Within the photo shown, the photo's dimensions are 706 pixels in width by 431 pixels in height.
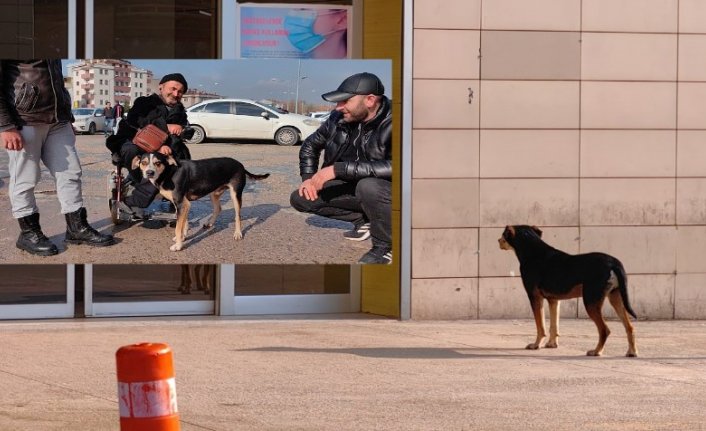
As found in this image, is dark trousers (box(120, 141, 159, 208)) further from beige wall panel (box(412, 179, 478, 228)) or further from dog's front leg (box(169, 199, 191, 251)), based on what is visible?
beige wall panel (box(412, 179, 478, 228))

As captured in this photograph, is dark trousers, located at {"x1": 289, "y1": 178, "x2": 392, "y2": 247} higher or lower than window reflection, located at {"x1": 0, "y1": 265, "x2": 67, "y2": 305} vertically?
higher

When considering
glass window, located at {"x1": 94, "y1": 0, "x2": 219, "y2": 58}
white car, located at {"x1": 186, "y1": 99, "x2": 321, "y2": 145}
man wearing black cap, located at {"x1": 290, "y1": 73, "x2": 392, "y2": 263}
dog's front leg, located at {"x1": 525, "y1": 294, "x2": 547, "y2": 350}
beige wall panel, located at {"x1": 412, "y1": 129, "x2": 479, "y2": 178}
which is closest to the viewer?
dog's front leg, located at {"x1": 525, "y1": 294, "x2": 547, "y2": 350}

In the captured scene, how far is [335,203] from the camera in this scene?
1334cm

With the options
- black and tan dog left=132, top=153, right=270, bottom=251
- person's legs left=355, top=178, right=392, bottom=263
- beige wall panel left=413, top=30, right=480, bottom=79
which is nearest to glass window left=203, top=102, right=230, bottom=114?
black and tan dog left=132, top=153, right=270, bottom=251

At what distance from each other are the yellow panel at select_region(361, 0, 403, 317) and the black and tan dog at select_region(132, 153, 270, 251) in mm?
2000

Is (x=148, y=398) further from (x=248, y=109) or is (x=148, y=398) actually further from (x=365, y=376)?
(x=248, y=109)

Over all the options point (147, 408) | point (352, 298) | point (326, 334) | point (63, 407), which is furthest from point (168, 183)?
point (147, 408)

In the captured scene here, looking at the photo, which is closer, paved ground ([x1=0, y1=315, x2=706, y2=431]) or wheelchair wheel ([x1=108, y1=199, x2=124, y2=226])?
paved ground ([x1=0, y1=315, x2=706, y2=431])

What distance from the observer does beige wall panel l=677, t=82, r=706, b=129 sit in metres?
14.9

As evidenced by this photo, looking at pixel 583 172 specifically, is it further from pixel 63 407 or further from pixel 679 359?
pixel 63 407

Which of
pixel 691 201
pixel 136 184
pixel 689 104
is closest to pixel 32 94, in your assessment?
pixel 136 184

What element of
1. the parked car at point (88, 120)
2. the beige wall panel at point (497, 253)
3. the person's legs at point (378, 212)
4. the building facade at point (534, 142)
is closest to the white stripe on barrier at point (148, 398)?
the parked car at point (88, 120)

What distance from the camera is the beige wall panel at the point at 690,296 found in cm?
1499

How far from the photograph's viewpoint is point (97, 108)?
13.0 meters
